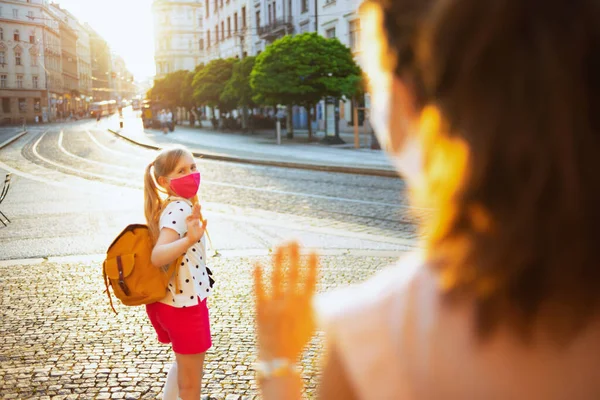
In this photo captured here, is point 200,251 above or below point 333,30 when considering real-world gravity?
below

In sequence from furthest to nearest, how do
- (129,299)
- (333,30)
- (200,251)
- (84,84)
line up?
(84,84) → (333,30) → (200,251) → (129,299)

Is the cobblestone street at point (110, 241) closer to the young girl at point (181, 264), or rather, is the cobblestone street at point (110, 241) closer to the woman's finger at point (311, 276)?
the woman's finger at point (311, 276)

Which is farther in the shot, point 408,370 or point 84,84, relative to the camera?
point 84,84

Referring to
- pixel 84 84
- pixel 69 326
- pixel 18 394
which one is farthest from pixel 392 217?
pixel 84 84

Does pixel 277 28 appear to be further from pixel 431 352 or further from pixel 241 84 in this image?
pixel 431 352

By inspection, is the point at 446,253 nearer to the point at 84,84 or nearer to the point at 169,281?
the point at 169,281

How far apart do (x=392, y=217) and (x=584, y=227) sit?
10.2 meters

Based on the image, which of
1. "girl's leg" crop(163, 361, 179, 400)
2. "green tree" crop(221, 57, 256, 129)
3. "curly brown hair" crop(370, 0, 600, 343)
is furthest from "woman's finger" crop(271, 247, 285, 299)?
"green tree" crop(221, 57, 256, 129)

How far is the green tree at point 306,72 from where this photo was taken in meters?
29.5

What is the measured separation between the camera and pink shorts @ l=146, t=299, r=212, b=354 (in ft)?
10.7

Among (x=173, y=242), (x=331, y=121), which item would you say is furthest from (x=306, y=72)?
(x=173, y=242)

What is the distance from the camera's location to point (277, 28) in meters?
48.9

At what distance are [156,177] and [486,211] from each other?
280 centimetres

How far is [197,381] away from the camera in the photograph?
132 inches
